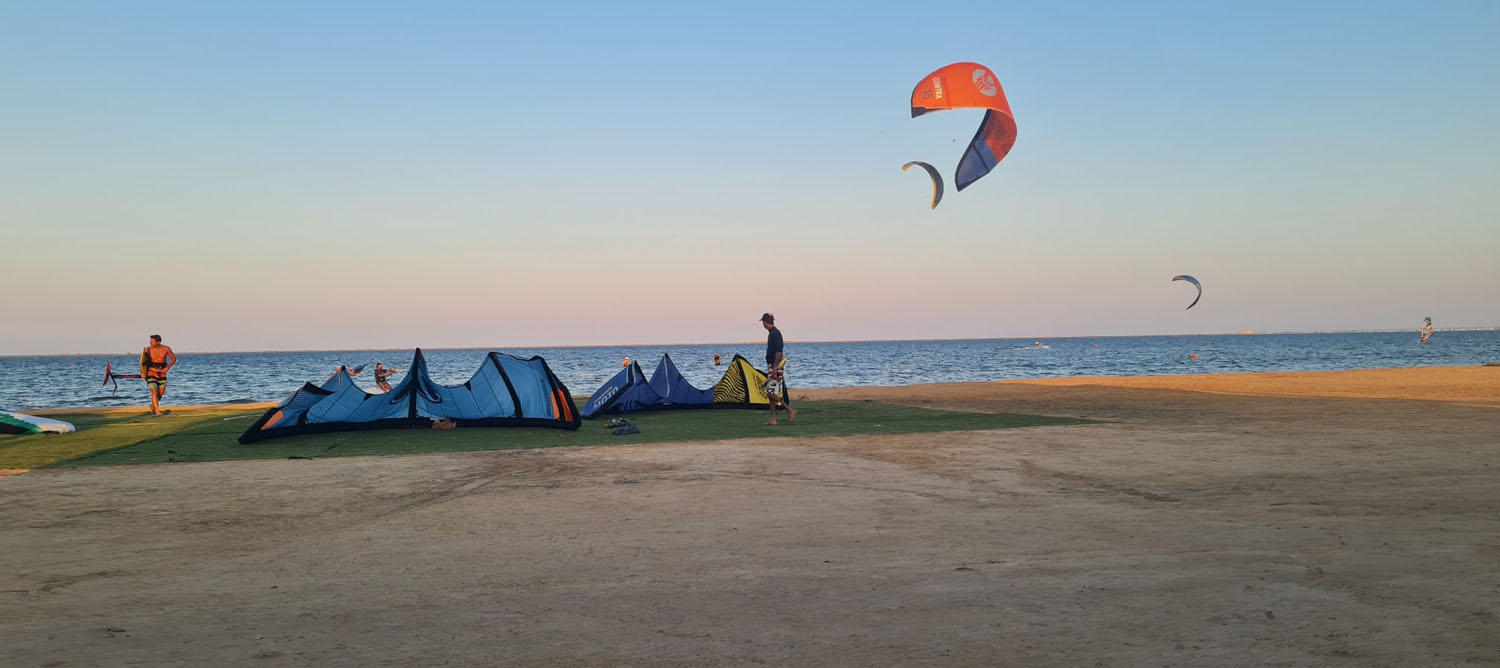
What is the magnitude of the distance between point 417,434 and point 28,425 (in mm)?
6660

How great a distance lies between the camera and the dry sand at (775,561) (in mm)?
4031

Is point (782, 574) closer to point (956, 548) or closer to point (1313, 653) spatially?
point (956, 548)

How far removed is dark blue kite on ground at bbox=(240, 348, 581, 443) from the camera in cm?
1490

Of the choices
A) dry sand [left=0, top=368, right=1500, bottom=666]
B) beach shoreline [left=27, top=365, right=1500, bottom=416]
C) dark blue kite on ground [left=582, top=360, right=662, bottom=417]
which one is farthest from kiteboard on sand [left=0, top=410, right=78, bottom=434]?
dark blue kite on ground [left=582, top=360, right=662, bottom=417]

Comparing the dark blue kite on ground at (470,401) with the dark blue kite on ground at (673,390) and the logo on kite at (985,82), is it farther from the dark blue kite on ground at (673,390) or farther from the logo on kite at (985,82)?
the logo on kite at (985,82)

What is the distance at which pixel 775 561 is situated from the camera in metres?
5.61

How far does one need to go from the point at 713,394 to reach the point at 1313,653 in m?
16.1

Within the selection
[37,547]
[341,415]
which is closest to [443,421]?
[341,415]

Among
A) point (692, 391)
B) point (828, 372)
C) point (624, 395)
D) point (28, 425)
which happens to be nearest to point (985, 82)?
point (692, 391)

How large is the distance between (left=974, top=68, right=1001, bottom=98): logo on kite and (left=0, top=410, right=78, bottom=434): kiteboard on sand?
16935mm

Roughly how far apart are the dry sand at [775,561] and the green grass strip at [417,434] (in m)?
1.96

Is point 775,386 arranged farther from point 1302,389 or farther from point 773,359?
point 1302,389

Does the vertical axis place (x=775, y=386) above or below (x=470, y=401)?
above

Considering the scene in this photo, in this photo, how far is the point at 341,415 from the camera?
48.1 ft
